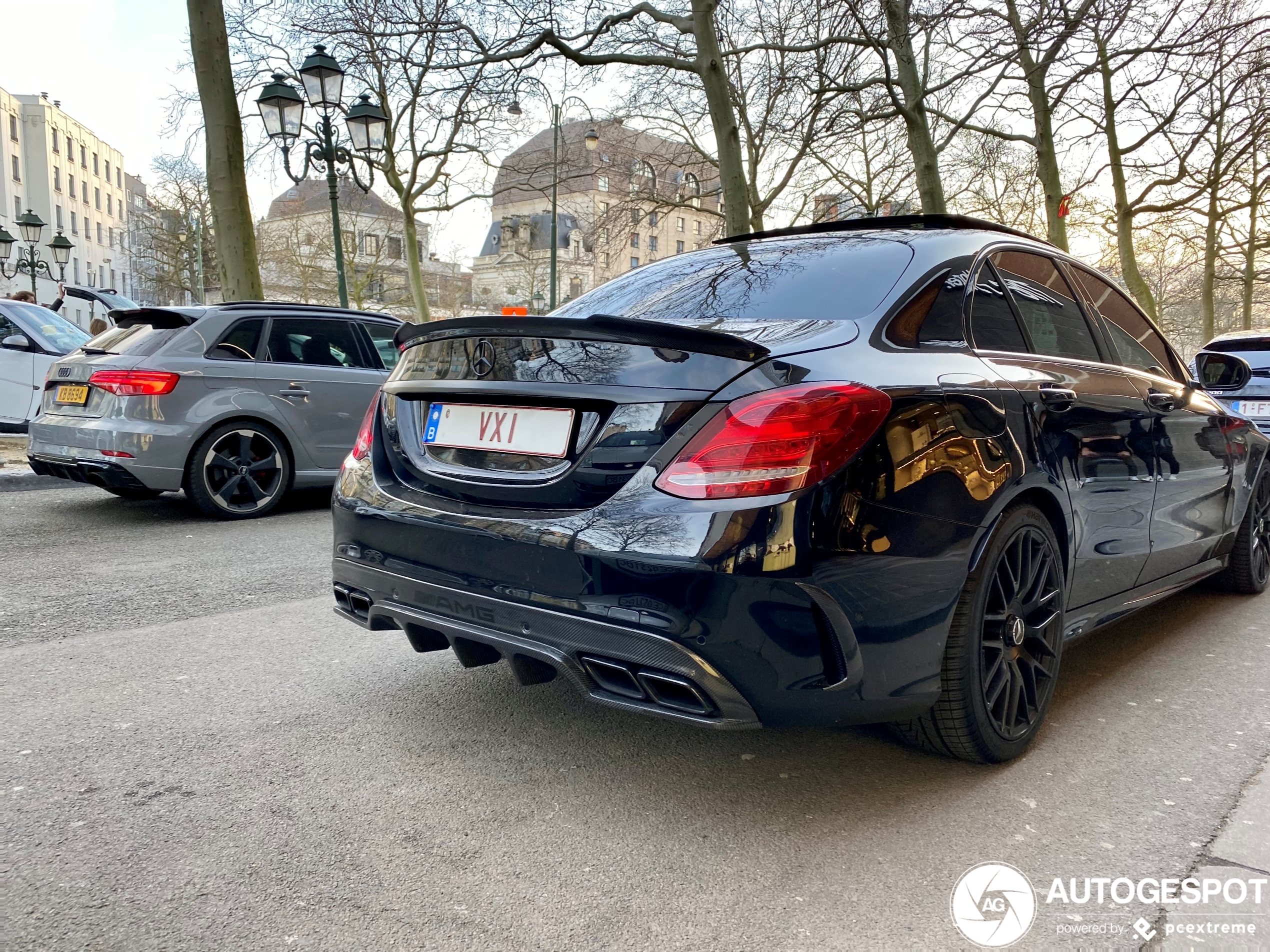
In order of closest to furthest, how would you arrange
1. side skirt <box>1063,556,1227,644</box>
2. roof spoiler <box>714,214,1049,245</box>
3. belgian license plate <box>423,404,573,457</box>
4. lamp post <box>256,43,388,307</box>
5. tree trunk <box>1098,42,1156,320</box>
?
belgian license plate <box>423,404,573,457</box> → side skirt <box>1063,556,1227,644</box> → roof spoiler <box>714,214,1049,245</box> → lamp post <box>256,43,388,307</box> → tree trunk <box>1098,42,1156,320</box>

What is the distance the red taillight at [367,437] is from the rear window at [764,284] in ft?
2.23

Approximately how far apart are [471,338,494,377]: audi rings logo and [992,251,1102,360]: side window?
164 cm

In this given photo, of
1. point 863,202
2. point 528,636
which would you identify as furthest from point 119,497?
point 863,202

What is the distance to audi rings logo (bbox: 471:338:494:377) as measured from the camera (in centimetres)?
273

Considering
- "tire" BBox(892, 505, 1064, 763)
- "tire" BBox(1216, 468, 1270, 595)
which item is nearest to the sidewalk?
"tire" BBox(892, 505, 1064, 763)

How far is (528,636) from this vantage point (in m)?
2.50

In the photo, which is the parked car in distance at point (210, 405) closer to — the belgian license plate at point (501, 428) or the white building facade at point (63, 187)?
the belgian license plate at point (501, 428)

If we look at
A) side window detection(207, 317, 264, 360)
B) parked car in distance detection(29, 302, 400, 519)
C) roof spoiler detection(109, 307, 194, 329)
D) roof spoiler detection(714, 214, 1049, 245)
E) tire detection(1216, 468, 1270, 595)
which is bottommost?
tire detection(1216, 468, 1270, 595)

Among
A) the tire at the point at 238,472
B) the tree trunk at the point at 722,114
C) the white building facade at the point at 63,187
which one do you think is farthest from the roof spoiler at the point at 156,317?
the white building facade at the point at 63,187

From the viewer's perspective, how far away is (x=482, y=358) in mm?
2754

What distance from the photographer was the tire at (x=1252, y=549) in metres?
4.94

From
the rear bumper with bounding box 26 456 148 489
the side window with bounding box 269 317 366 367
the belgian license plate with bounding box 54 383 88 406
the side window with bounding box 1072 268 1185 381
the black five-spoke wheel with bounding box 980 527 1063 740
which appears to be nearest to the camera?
the black five-spoke wheel with bounding box 980 527 1063 740

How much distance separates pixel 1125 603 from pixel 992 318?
127 centimetres

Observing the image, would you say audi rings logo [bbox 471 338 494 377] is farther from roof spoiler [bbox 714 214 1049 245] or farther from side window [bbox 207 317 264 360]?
side window [bbox 207 317 264 360]
